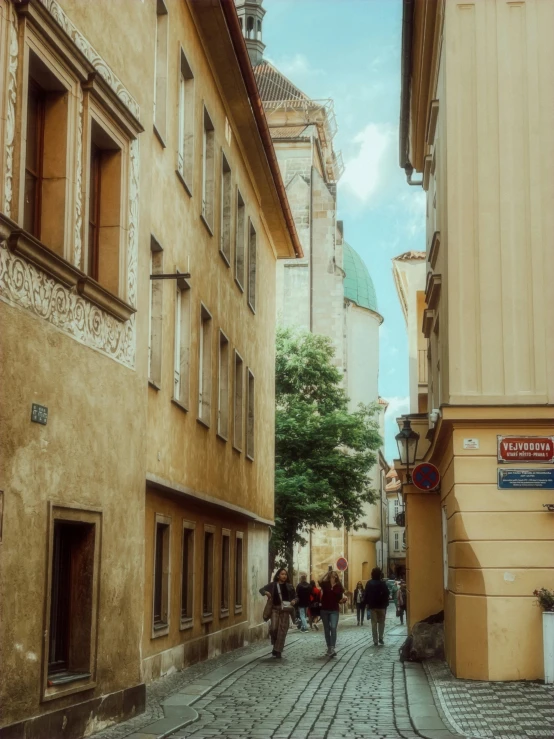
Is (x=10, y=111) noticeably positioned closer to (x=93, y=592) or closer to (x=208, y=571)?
(x=93, y=592)

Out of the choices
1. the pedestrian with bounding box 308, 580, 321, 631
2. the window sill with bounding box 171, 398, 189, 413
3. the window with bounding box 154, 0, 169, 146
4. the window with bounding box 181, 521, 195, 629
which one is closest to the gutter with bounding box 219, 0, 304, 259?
the window with bounding box 154, 0, 169, 146

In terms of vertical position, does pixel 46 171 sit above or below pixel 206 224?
below

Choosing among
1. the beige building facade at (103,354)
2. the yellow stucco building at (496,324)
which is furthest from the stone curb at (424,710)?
the beige building facade at (103,354)

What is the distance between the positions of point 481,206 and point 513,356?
2.23m

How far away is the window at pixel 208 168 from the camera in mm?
22255

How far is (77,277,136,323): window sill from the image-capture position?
11.6m

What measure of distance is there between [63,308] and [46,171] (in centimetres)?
126

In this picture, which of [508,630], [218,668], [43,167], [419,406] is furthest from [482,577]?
[419,406]

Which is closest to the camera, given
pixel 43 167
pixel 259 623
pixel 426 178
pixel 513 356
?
pixel 43 167

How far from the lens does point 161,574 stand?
18.1 metres

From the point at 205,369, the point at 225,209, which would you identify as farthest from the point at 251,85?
the point at 205,369

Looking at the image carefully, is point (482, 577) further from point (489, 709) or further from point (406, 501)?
point (406, 501)

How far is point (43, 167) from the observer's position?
36.7 ft

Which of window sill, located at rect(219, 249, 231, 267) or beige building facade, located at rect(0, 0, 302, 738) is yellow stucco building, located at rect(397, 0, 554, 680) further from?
window sill, located at rect(219, 249, 231, 267)
